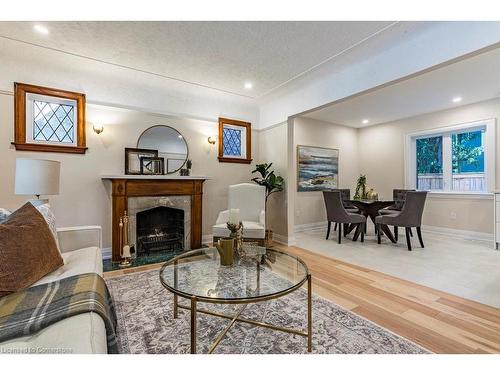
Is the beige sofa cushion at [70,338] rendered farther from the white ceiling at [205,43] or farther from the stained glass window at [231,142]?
the stained glass window at [231,142]

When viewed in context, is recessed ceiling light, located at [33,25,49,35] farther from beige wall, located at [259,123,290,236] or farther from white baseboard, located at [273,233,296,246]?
white baseboard, located at [273,233,296,246]

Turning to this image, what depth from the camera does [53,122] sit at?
10.4ft

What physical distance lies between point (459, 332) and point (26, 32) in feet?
15.1

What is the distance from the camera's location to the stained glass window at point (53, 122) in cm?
308

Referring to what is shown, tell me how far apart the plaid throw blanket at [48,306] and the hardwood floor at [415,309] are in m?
1.61

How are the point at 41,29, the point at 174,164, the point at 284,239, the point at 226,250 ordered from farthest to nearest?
the point at 284,239 < the point at 174,164 < the point at 41,29 < the point at 226,250

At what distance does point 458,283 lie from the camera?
2492 mm

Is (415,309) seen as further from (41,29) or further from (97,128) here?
(41,29)

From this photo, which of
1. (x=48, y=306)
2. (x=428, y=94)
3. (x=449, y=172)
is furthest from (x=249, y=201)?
(x=449, y=172)

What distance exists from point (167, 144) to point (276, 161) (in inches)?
75.7

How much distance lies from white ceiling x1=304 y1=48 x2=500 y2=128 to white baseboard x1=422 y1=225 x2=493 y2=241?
2.41m

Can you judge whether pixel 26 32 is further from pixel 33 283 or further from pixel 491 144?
pixel 491 144

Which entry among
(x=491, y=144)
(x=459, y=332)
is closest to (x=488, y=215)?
(x=491, y=144)

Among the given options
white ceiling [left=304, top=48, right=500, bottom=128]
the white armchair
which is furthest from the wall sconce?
white ceiling [left=304, top=48, right=500, bottom=128]
